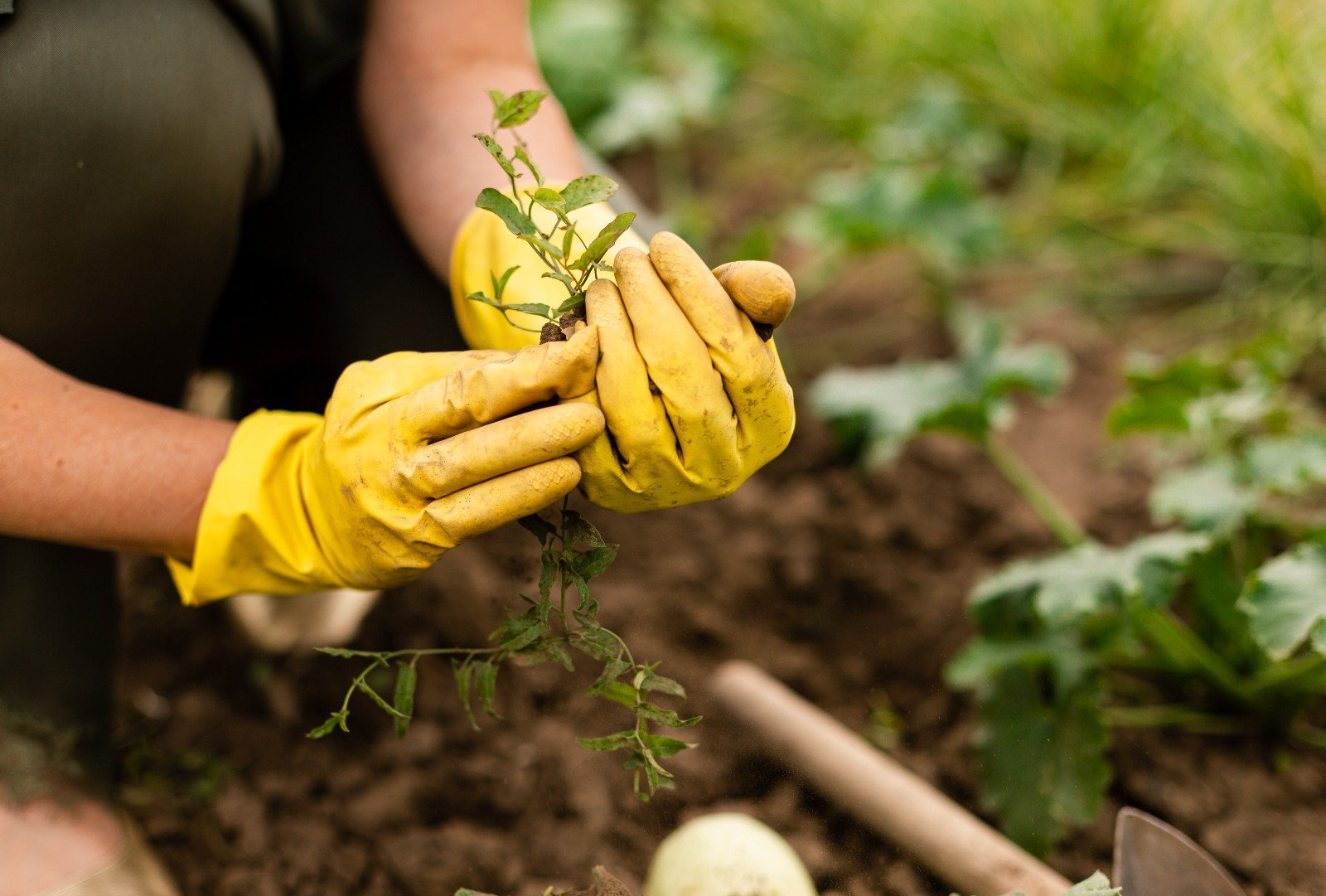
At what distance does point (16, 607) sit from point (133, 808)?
1.23ft

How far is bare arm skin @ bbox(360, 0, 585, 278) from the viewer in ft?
4.84

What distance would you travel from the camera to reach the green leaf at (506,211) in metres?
0.95

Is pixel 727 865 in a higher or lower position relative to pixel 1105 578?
lower

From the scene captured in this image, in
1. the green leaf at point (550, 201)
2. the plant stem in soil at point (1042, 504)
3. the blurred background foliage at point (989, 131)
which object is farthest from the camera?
the blurred background foliage at point (989, 131)

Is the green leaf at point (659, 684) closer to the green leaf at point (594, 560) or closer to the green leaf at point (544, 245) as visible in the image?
the green leaf at point (594, 560)

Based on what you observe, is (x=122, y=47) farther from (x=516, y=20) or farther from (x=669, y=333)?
(x=669, y=333)

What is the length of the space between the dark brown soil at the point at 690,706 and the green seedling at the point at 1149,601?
9cm

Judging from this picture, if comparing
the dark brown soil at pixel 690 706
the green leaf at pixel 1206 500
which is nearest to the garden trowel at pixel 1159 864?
the dark brown soil at pixel 690 706

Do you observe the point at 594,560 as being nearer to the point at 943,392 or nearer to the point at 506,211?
the point at 506,211

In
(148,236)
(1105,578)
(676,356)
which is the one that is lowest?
(1105,578)

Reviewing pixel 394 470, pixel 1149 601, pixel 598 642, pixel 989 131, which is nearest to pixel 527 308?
pixel 394 470

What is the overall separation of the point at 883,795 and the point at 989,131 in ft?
7.48

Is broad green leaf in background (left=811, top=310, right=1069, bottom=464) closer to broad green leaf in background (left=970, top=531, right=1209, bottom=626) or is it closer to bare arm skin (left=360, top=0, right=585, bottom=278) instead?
broad green leaf in background (left=970, top=531, right=1209, bottom=626)

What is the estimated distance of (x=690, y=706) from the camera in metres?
1.61
